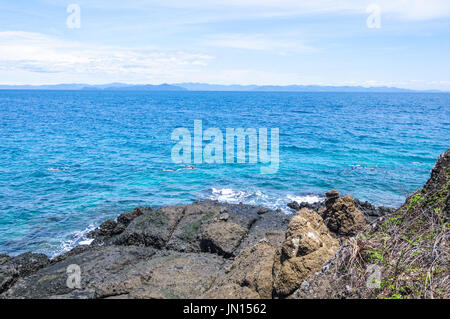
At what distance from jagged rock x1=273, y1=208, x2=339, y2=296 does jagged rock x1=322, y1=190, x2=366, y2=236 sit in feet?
20.9

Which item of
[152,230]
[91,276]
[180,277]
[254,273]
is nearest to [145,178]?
[152,230]

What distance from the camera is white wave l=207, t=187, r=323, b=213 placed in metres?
22.5

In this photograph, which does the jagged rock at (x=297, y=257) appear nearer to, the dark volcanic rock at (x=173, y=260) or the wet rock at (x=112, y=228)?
the dark volcanic rock at (x=173, y=260)

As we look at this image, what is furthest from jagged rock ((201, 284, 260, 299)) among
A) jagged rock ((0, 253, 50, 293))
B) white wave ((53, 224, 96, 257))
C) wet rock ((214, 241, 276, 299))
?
white wave ((53, 224, 96, 257))

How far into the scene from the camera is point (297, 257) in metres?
7.66

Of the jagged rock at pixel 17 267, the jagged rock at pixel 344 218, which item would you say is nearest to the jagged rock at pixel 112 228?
the jagged rock at pixel 17 267

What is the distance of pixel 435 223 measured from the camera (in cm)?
690

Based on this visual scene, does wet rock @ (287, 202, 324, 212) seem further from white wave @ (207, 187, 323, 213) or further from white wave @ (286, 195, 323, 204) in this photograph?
white wave @ (286, 195, 323, 204)

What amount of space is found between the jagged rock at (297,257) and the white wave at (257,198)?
13641mm

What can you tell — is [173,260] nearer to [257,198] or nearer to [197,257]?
[197,257]

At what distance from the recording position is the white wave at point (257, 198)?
2252cm

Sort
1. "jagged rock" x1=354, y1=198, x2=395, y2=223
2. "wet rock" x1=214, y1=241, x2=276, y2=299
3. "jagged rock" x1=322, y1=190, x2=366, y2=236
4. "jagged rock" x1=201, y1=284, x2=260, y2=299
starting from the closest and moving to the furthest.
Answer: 1. "jagged rock" x1=201, y1=284, x2=260, y2=299
2. "wet rock" x1=214, y1=241, x2=276, y2=299
3. "jagged rock" x1=322, y1=190, x2=366, y2=236
4. "jagged rock" x1=354, y1=198, x2=395, y2=223
